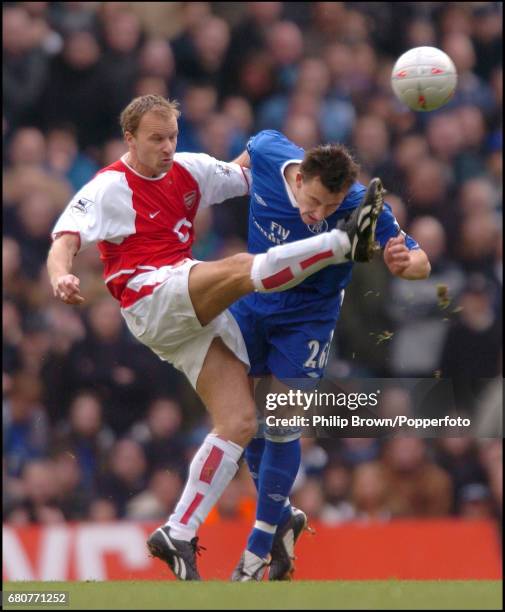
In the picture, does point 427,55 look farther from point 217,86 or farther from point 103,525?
point 103,525

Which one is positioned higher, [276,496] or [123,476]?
[276,496]

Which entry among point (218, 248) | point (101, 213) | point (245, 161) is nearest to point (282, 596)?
point (101, 213)

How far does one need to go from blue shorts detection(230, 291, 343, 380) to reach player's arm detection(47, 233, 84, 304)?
3.27 ft

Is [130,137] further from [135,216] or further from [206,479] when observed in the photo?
[206,479]

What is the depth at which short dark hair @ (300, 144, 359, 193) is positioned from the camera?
563 cm

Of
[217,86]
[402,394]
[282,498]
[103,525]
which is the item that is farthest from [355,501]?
[217,86]

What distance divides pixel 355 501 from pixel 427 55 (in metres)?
3.37

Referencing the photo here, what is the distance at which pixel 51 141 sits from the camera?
356 inches

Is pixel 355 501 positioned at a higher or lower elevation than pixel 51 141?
lower

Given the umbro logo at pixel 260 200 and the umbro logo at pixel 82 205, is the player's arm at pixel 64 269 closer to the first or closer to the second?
the umbro logo at pixel 82 205

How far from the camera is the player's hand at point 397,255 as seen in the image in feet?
19.0

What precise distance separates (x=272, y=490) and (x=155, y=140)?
1806 mm

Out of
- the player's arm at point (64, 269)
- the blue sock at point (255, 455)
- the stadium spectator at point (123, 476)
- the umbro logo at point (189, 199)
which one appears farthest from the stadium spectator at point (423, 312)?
→ the player's arm at point (64, 269)

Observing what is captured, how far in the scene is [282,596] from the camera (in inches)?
185
